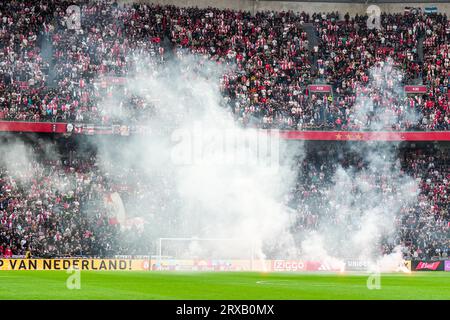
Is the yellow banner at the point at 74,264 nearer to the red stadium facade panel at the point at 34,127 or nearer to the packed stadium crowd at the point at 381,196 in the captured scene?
the red stadium facade panel at the point at 34,127

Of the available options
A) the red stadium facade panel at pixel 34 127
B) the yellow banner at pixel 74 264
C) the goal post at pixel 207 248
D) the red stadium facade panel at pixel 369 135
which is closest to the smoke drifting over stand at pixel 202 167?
the goal post at pixel 207 248

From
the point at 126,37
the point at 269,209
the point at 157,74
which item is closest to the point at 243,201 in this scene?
the point at 269,209

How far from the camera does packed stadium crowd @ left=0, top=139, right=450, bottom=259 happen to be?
4066cm

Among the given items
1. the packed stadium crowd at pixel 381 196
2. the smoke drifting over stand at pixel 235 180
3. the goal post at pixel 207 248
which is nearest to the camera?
the goal post at pixel 207 248

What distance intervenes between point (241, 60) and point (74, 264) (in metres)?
19.4

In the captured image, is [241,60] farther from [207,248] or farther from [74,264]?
[74,264]

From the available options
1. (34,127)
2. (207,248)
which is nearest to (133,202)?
(207,248)

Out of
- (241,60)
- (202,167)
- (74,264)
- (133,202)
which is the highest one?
(241,60)

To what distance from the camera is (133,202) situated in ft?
147

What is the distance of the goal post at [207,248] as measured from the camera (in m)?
41.6

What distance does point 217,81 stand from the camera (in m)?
50.6

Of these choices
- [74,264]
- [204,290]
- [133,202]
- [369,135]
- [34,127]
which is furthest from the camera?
[369,135]

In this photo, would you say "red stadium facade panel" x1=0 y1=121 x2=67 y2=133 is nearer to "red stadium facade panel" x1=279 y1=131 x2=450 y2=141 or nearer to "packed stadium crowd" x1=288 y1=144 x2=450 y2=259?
"packed stadium crowd" x1=288 y1=144 x2=450 y2=259

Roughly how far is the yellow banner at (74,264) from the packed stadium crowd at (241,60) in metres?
9.80
